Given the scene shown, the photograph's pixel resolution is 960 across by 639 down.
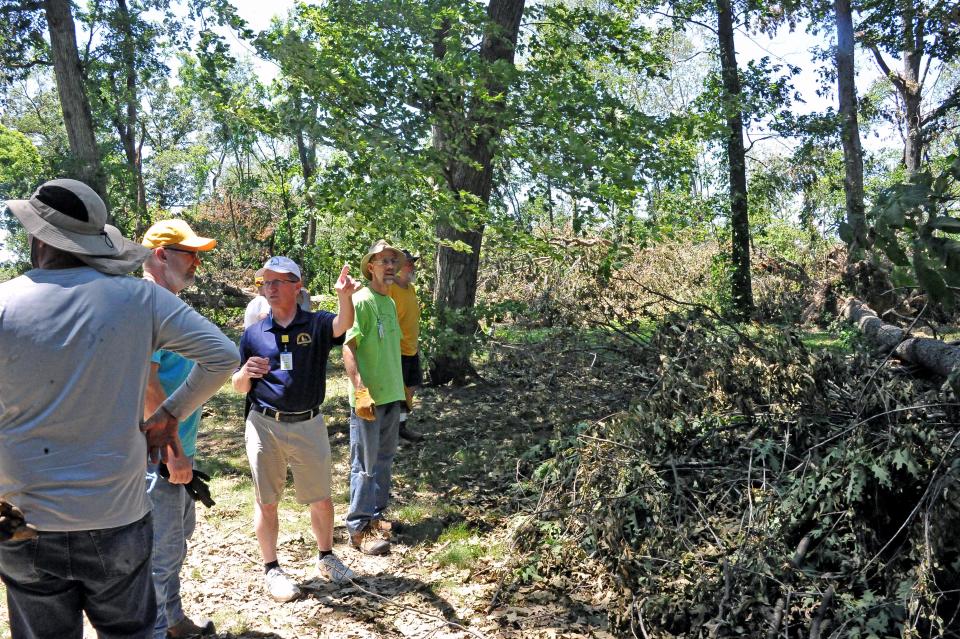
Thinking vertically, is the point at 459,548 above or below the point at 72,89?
below

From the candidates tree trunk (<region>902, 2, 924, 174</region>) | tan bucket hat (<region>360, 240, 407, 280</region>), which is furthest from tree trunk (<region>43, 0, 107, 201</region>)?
tree trunk (<region>902, 2, 924, 174</region>)

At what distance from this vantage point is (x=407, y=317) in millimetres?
7602

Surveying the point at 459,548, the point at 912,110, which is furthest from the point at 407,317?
the point at 912,110

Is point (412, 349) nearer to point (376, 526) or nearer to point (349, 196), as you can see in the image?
point (349, 196)

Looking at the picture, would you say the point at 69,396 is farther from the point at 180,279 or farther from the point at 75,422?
the point at 180,279

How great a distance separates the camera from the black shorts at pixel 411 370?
24.8 feet

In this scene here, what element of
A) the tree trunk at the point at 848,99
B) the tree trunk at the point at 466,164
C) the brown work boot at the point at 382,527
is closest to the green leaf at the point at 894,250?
the brown work boot at the point at 382,527

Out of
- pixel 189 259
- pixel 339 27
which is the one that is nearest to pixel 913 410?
pixel 189 259

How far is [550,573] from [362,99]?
17.7 ft

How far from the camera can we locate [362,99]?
8.03 meters

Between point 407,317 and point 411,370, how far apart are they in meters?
0.53

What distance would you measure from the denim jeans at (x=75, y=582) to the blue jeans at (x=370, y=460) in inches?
107

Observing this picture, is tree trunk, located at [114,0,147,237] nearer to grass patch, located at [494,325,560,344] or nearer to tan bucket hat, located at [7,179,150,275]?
grass patch, located at [494,325,560,344]

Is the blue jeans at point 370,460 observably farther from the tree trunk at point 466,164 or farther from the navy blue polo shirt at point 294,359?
the tree trunk at point 466,164
